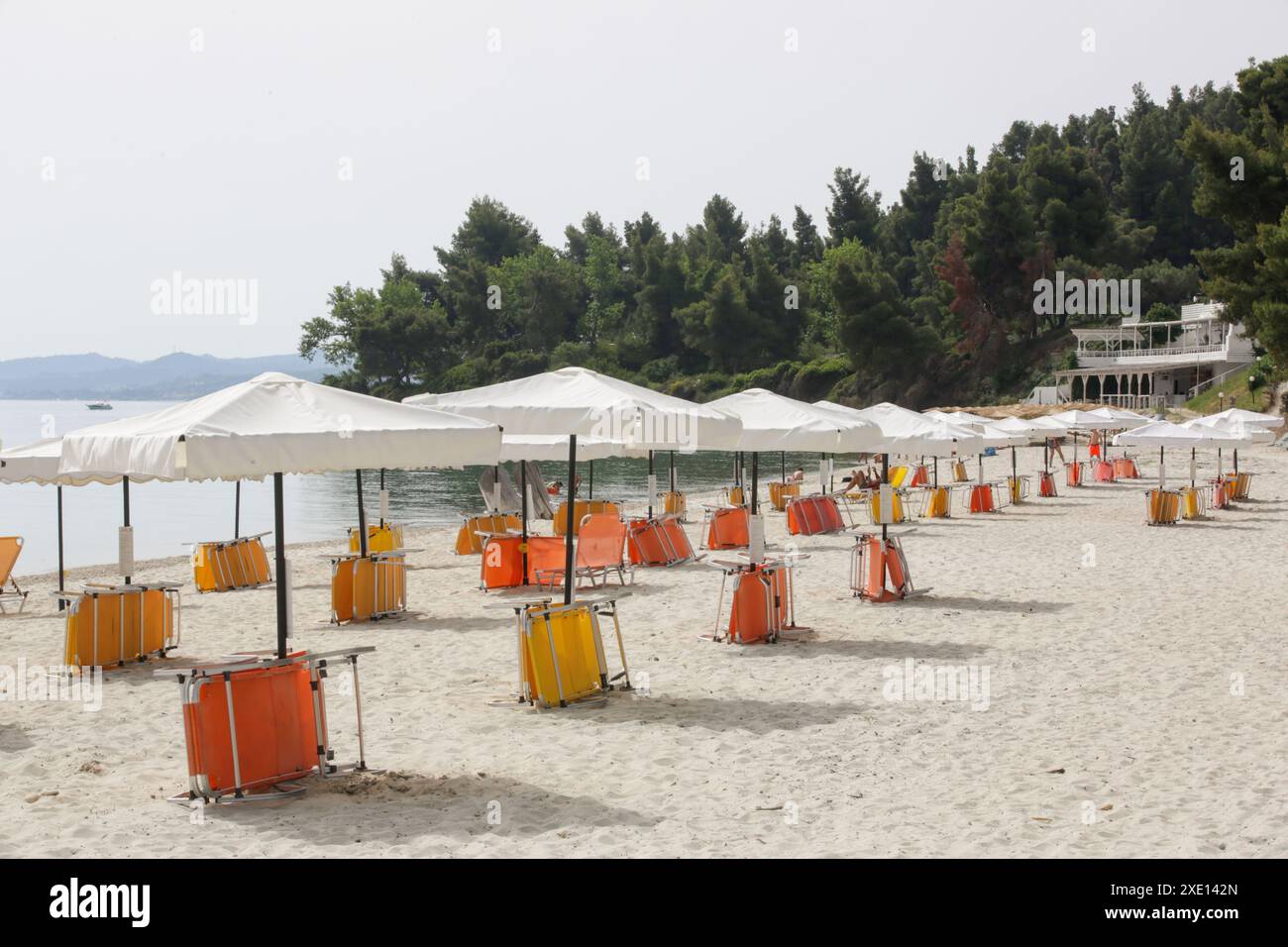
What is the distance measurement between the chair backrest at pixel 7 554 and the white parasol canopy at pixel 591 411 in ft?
29.9

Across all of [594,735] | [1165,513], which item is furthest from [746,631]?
[1165,513]

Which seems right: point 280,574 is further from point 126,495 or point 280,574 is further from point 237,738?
point 126,495

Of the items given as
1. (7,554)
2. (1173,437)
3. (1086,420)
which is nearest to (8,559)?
(7,554)

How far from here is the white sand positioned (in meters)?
5.72

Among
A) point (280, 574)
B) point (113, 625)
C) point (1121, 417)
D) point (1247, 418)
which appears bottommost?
point (113, 625)

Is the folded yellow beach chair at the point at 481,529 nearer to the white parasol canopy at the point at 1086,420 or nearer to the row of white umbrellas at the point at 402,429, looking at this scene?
the row of white umbrellas at the point at 402,429

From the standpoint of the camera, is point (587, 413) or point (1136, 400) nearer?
point (587, 413)

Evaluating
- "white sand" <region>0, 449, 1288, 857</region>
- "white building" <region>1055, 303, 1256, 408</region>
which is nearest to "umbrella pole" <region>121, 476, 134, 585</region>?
"white sand" <region>0, 449, 1288, 857</region>

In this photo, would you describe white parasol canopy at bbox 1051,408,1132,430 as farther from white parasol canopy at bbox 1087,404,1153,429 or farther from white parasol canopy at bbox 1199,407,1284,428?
white parasol canopy at bbox 1199,407,1284,428

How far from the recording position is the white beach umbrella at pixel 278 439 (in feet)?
19.8

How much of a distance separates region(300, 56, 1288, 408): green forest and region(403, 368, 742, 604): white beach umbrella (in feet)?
97.1

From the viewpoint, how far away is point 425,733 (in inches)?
314

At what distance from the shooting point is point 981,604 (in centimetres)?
1306

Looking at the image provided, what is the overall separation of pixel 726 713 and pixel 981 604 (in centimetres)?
554
